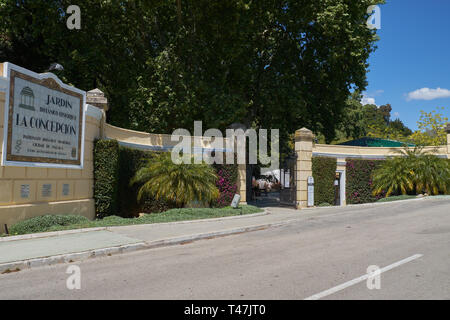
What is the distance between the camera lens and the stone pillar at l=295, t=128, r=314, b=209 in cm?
1992

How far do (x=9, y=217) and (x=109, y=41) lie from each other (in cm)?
1692

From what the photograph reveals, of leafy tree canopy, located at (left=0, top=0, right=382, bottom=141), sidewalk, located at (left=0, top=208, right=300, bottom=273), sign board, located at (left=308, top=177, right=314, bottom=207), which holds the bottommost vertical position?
sidewalk, located at (left=0, top=208, right=300, bottom=273)

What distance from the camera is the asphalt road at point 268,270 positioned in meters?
5.26

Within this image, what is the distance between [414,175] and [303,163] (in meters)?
6.64

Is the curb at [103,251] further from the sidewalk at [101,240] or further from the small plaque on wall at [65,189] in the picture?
the small plaque on wall at [65,189]

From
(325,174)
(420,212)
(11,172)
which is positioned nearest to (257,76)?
(325,174)

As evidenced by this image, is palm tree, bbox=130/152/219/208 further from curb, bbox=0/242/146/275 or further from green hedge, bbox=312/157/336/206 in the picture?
green hedge, bbox=312/157/336/206

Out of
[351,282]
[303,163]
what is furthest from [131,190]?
[351,282]

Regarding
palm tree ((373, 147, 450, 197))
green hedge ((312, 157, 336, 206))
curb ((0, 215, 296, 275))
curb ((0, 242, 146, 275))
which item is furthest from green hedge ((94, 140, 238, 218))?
Answer: palm tree ((373, 147, 450, 197))

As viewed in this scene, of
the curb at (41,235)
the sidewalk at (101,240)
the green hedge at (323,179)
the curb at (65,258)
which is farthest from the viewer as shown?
the green hedge at (323,179)

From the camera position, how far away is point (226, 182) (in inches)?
715

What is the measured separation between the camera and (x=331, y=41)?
24125 mm

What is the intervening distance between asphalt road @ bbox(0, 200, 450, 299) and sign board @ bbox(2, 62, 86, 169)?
507 cm

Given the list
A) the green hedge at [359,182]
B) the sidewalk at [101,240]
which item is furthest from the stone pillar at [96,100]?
the green hedge at [359,182]
